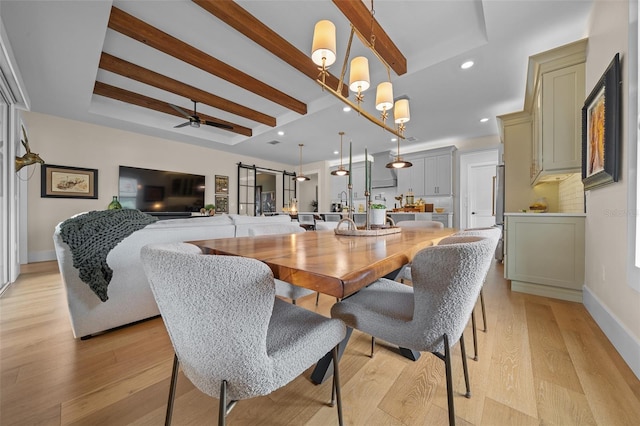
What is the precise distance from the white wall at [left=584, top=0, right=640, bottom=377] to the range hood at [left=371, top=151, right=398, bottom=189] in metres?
4.48

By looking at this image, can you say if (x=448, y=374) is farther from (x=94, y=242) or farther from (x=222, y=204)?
(x=222, y=204)

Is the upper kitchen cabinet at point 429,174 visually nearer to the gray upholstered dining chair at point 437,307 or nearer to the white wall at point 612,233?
the white wall at point 612,233

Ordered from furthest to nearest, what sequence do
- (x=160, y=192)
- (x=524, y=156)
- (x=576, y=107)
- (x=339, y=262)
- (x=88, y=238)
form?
(x=160, y=192)
(x=524, y=156)
(x=576, y=107)
(x=88, y=238)
(x=339, y=262)

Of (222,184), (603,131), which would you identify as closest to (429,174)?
(603,131)

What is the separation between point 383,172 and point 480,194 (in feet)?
7.55

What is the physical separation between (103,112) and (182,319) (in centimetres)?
534

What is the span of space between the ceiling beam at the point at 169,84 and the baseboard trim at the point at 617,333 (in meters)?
4.85

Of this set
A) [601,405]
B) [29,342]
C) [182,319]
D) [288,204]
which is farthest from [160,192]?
[601,405]

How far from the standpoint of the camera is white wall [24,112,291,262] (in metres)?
4.13

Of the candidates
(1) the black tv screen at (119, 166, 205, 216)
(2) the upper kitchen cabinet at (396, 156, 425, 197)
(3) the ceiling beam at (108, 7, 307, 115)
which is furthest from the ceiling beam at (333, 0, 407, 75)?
(1) the black tv screen at (119, 166, 205, 216)

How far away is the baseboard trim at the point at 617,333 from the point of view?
1325 mm

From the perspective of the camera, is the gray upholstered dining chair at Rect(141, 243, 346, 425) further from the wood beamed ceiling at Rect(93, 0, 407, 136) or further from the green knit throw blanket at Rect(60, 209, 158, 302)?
the wood beamed ceiling at Rect(93, 0, 407, 136)

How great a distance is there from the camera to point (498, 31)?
89.4 inches

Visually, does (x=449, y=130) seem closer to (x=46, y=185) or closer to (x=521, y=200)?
(x=521, y=200)
